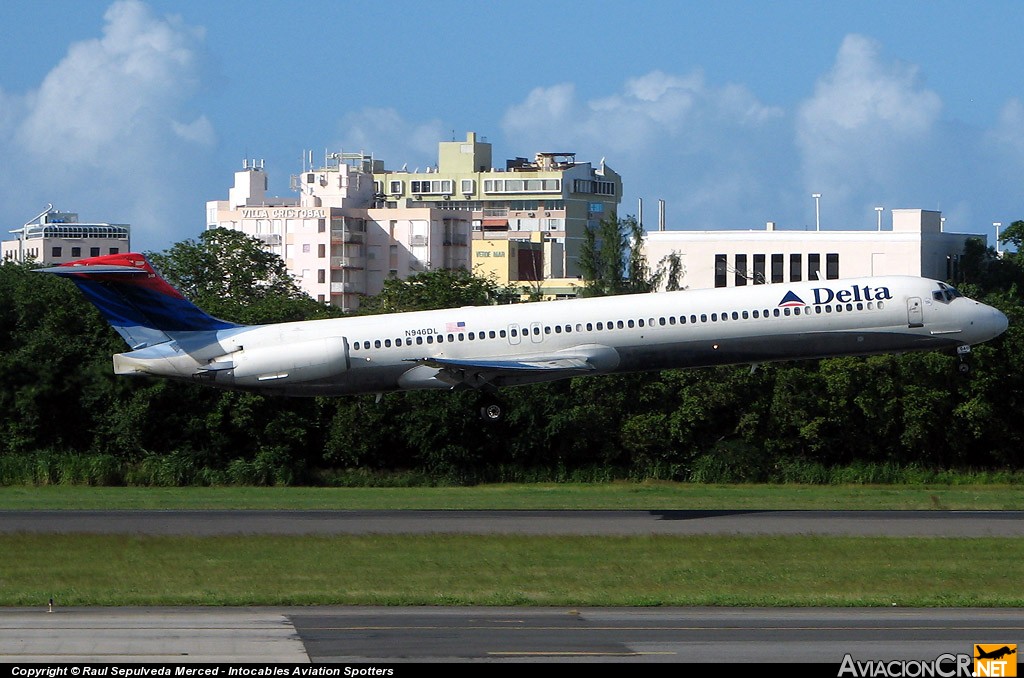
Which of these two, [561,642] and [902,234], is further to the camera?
[902,234]

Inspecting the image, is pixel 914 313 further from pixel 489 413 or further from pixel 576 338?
pixel 489 413

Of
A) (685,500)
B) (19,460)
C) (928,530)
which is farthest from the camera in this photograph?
(19,460)

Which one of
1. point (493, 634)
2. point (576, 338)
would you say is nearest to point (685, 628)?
point (493, 634)

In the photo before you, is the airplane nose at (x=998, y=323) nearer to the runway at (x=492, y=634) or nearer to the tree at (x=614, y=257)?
the runway at (x=492, y=634)

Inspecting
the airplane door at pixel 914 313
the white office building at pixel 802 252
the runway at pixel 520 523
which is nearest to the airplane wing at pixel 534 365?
the runway at pixel 520 523

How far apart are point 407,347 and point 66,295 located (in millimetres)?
32543

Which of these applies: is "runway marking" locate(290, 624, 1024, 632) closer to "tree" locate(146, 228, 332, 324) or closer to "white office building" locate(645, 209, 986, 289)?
"tree" locate(146, 228, 332, 324)

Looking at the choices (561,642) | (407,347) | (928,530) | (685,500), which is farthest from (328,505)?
(561,642)

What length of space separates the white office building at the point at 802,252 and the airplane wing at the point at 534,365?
83671 millimetres

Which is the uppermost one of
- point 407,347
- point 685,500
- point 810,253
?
point 810,253

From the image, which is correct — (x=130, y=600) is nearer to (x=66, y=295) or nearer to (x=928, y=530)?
(x=928, y=530)

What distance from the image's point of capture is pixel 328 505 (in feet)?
166

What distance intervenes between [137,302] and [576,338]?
14.9 m

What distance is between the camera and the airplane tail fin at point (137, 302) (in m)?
50.1
